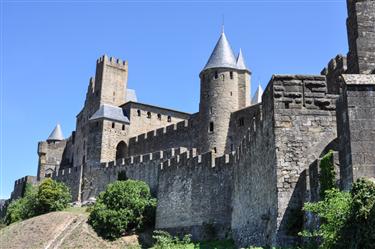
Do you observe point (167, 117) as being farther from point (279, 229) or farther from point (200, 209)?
point (279, 229)

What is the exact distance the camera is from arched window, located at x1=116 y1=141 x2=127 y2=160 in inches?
2265

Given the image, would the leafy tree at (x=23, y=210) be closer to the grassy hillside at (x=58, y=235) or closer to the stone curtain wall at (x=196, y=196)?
the grassy hillside at (x=58, y=235)

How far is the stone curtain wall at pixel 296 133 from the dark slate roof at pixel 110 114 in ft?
147

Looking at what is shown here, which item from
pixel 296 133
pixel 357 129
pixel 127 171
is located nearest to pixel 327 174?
pixel 357 129

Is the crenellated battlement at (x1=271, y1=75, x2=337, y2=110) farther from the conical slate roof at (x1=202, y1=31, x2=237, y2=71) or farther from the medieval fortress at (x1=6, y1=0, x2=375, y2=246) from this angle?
the conical slate roof at (x1=202, y1=31, x2=237, y2=71)

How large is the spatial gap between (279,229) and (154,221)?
26.0m

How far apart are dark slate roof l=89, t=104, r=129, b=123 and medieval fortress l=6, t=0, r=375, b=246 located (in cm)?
16

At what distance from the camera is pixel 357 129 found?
10.9m

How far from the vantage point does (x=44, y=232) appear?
37.5 metres

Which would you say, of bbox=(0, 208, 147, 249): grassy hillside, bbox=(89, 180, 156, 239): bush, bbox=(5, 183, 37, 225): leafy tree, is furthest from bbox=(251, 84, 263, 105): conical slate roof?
bbox=(5, 183, 37, 225): leafy tree

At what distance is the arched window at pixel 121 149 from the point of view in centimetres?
5753

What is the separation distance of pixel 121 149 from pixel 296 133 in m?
45.1

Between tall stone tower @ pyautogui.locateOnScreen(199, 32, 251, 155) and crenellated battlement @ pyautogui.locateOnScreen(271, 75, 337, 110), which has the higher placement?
tall stone tower @ pyautogui.locateOnScreen(199, 32, 251, 155)

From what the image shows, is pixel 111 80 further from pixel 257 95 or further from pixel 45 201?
pixel 45 201
